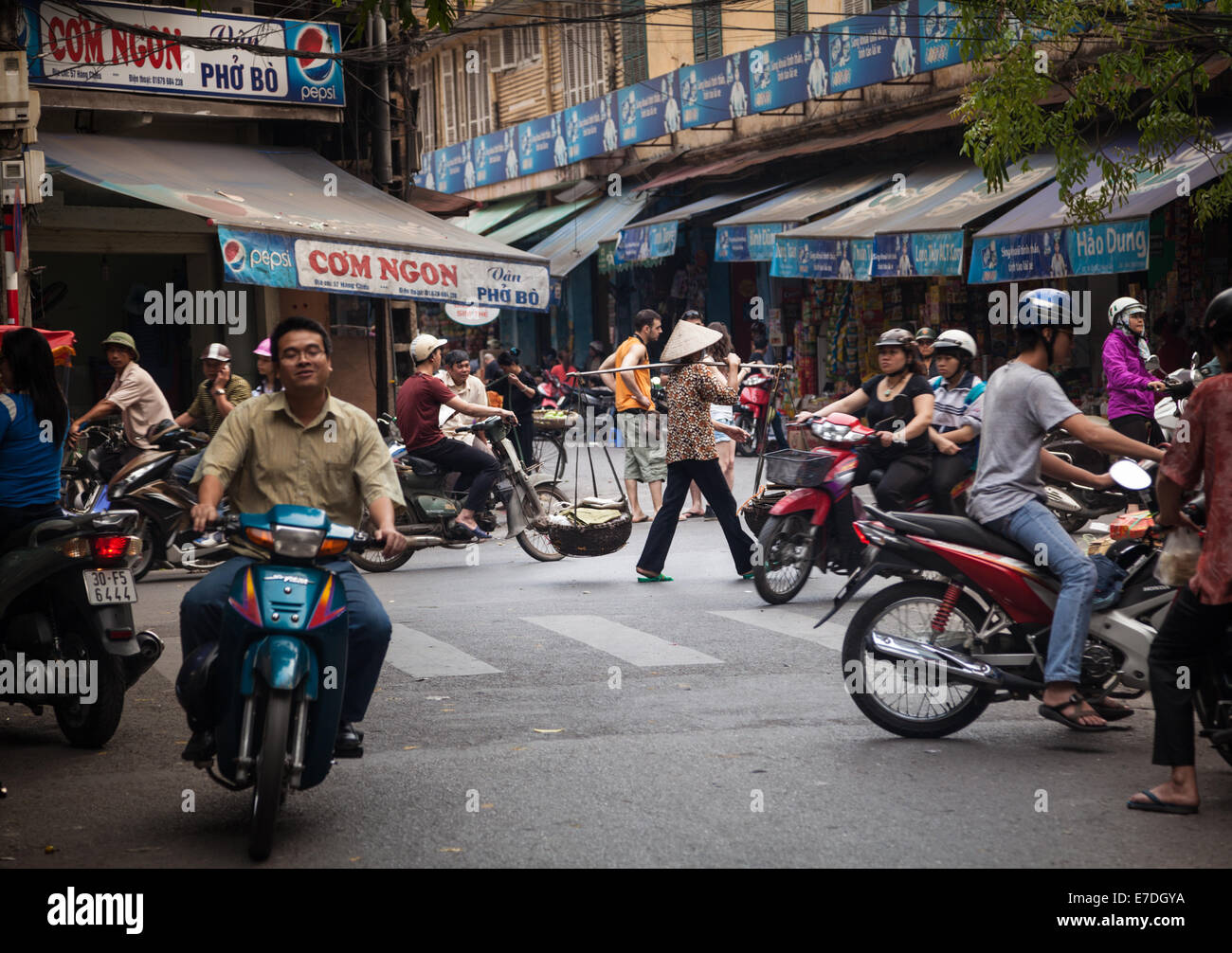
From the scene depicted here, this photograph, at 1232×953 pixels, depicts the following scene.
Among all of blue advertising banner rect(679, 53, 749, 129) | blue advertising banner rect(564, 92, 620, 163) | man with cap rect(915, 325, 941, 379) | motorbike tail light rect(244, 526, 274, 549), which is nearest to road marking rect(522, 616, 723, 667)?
motorbike tail light rect(244, 526, 274, 549)

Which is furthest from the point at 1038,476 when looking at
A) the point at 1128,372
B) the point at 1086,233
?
the point at 1086,233

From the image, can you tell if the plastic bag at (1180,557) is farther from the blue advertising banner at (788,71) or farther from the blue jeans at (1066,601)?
the blue advertising banner at (788,71)

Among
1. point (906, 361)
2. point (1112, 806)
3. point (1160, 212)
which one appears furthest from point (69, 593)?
point (1160, 212)

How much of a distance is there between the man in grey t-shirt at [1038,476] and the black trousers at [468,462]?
6008mm

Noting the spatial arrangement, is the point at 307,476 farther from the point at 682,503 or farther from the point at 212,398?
the point at 212,398

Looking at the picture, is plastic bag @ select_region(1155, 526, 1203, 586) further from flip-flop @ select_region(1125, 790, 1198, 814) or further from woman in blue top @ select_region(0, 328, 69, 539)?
woman in blue top @ select_region(0, 328, 69, 539)

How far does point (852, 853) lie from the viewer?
14.9 ft

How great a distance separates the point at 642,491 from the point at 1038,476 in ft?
40.9

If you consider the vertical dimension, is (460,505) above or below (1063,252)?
below

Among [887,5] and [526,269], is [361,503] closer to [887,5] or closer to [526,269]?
[526,269]

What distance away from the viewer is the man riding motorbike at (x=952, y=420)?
938cm

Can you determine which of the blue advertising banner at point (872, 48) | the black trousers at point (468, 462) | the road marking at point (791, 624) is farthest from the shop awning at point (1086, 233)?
the road marking at point (791, 624)

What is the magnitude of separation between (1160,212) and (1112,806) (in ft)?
42.2

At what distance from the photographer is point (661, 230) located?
24.8 meters
